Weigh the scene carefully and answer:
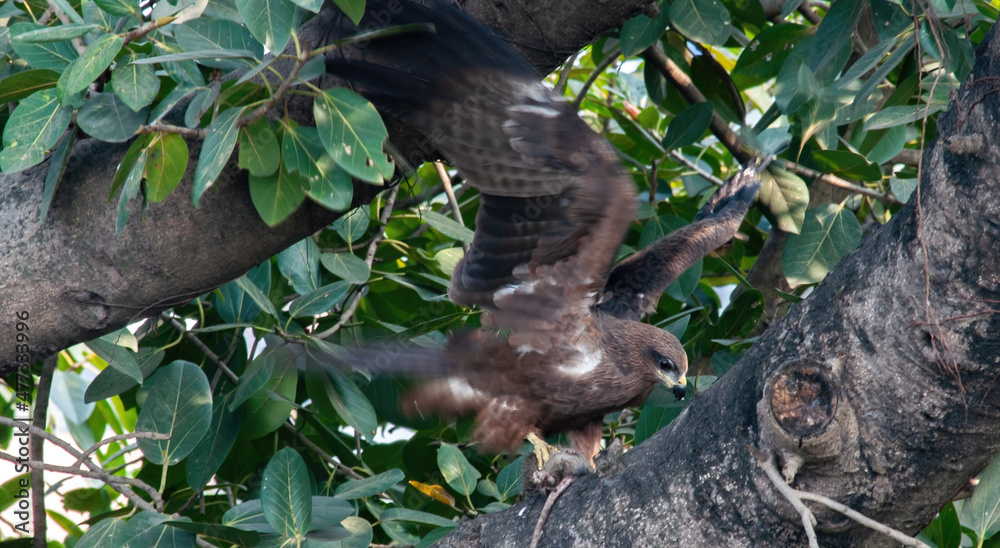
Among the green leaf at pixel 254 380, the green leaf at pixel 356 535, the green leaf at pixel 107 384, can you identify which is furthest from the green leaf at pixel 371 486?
the green leaf at pixel 107 384

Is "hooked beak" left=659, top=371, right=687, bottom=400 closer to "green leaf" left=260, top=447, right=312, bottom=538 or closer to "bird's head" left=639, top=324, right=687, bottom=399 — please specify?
"bird's head" left=639, top=324, right=687, bottom=399

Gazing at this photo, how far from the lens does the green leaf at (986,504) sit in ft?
5.14

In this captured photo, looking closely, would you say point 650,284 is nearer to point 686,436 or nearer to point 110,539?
point 686,436

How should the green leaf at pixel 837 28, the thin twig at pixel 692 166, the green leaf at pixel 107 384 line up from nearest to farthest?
the green leaf at pixel 837 28, the green leaf at pixel 107 384, the thin twig at pixel 692 166

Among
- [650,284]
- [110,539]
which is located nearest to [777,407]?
[110,539]

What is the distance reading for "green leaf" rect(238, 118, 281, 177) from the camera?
1675mm

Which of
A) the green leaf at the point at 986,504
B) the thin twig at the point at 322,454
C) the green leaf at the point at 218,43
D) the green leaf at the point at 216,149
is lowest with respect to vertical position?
the thin twig at the point at 322,454

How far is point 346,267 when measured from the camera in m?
2.45

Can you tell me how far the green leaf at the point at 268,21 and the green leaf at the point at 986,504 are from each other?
57.9 inches

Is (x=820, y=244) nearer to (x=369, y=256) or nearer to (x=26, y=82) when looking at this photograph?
(x=369, y=256)

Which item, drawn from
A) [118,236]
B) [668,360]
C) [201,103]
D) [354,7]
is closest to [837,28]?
[668,360]

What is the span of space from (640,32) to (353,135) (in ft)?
4.91

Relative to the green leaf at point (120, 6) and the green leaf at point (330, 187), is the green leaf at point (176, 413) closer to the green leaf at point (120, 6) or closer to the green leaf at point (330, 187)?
the green leaf at point (330, 187)

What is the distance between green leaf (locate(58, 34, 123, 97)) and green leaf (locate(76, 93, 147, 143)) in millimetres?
129
